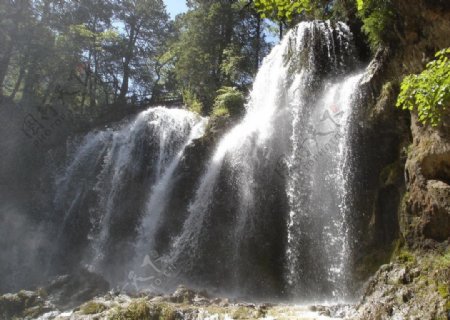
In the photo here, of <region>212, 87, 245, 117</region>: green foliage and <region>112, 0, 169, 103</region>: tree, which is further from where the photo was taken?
<region>112, 0, 169, 103</region>: tree

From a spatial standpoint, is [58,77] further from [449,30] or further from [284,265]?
[449,30]

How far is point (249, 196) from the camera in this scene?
13.2m

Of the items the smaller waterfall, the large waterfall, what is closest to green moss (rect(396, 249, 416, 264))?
the large waterfall

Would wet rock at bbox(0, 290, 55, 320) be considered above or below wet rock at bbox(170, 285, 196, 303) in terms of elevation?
below

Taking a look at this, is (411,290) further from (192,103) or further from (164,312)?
(192,103)

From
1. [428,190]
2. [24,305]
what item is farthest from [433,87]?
[24,305]

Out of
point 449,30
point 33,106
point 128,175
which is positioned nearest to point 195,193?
point 128,175

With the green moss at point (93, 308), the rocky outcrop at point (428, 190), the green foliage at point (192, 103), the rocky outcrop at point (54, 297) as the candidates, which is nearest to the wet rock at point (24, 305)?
the rocky outcrop at point (54, 297)

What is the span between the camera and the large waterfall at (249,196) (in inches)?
431

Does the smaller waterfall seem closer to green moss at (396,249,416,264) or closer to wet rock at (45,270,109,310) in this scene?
wet rock at (45,270,109,310)

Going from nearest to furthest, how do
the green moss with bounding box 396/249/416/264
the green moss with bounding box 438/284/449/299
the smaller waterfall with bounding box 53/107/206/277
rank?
the green moss with bounding box 438/284/449/299 → the green moss with bounding box 396/249/416/264 → the smaller waterfall with bounding box 53/107/206/277

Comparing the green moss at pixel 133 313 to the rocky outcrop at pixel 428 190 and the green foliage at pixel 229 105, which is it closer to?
the rocky outcrop at pixel 428 190

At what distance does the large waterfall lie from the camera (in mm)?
10953

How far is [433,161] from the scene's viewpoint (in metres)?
8.39
